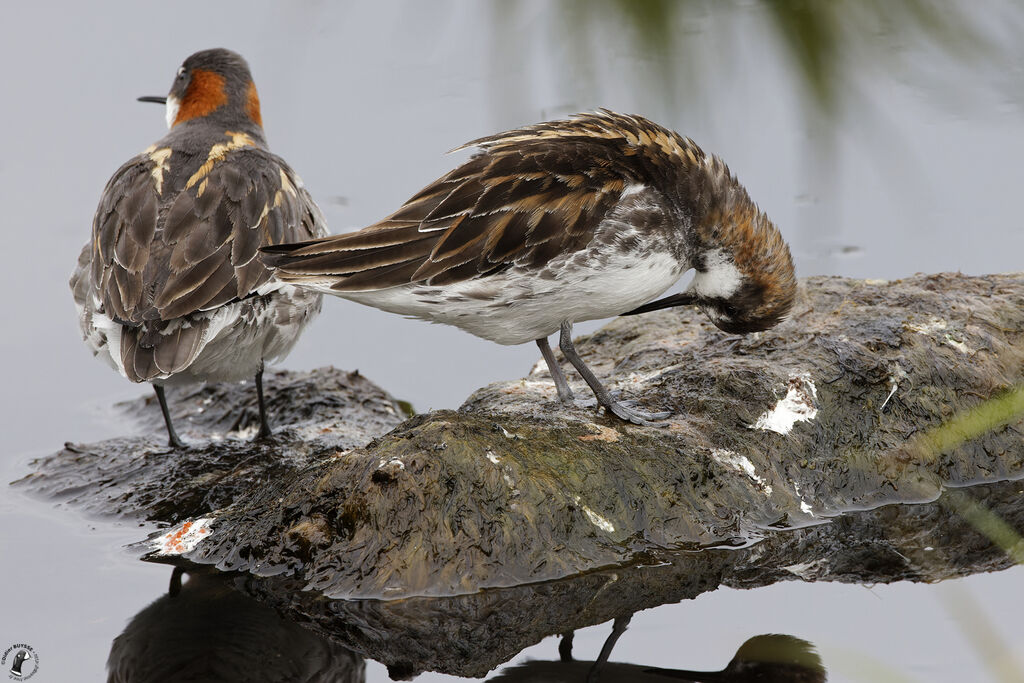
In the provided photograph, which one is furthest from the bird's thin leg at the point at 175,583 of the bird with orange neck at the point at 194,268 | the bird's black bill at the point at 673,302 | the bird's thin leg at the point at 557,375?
the bird's black bill at the point at 673,302

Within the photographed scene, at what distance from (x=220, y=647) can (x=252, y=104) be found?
17.8ft

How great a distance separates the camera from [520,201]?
18.3ft

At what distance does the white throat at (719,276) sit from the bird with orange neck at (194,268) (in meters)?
2.51

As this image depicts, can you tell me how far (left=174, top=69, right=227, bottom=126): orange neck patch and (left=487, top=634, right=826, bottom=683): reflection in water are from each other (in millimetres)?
5833

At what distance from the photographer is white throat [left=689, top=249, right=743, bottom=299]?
239 inches

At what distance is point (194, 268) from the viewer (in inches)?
254

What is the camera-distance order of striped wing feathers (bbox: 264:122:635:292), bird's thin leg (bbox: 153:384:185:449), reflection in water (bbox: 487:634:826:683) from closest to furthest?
1. reflection in water (bbox: 487:634:826:683)
2. striped wing feathers (bbox: 264:122:635:292)
3. bird's thin leg (bbox: 153:384:185:449)

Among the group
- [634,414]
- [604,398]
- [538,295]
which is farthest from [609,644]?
[538,295]

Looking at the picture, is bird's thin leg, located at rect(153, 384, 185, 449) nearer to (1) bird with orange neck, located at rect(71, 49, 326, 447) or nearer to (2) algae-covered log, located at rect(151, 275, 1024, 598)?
(1) bird with orange neck, located at rect(71, 49, 326, 447)

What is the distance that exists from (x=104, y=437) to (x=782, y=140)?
17.4ft

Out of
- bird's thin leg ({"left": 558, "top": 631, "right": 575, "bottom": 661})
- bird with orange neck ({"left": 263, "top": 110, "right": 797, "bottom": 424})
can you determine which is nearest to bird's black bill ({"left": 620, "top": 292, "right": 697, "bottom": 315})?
bird with orange neck ({"left": 263, "top": 110, "right": 797, "bottom": 424})

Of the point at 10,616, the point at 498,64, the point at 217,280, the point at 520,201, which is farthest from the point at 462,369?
the point at 498,64

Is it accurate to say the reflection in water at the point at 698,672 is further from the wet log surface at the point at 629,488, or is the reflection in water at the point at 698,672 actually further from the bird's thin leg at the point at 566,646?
the wet log surface at the point at 629,488

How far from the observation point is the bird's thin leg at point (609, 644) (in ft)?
14.1
